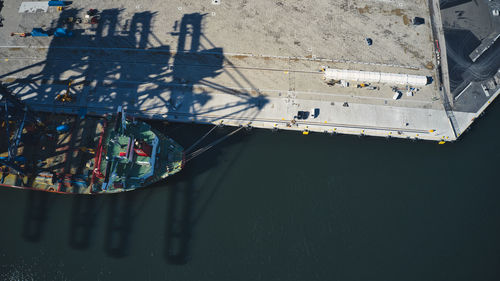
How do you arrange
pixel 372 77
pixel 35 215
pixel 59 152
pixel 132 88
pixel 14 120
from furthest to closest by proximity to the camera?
pixel 372 77, pixel 132 88, pixel 59 152, pixel 14 120, pixel 35 215

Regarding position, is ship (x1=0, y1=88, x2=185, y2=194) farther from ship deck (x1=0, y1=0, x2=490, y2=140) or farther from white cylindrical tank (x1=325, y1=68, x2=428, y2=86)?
white cylindrical tank (x1=325, y1=68, x2=428, y2=86)

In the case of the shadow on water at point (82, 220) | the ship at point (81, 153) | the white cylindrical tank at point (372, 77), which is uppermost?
the white cylindrical tank at point (372, 77)

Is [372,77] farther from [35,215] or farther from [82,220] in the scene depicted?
[35,215]

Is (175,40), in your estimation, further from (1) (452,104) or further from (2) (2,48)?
(1) (452,104)

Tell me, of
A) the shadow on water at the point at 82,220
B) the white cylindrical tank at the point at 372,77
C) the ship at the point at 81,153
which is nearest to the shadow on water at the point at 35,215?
the ship at the point at 81,153

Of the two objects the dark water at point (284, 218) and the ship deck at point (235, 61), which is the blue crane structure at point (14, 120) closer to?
the ship deck at point (235, 61)

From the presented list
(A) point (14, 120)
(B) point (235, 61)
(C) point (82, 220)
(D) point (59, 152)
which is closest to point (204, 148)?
(B) point (235, 61)

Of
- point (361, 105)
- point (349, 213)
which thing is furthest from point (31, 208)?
point (361, 105)
